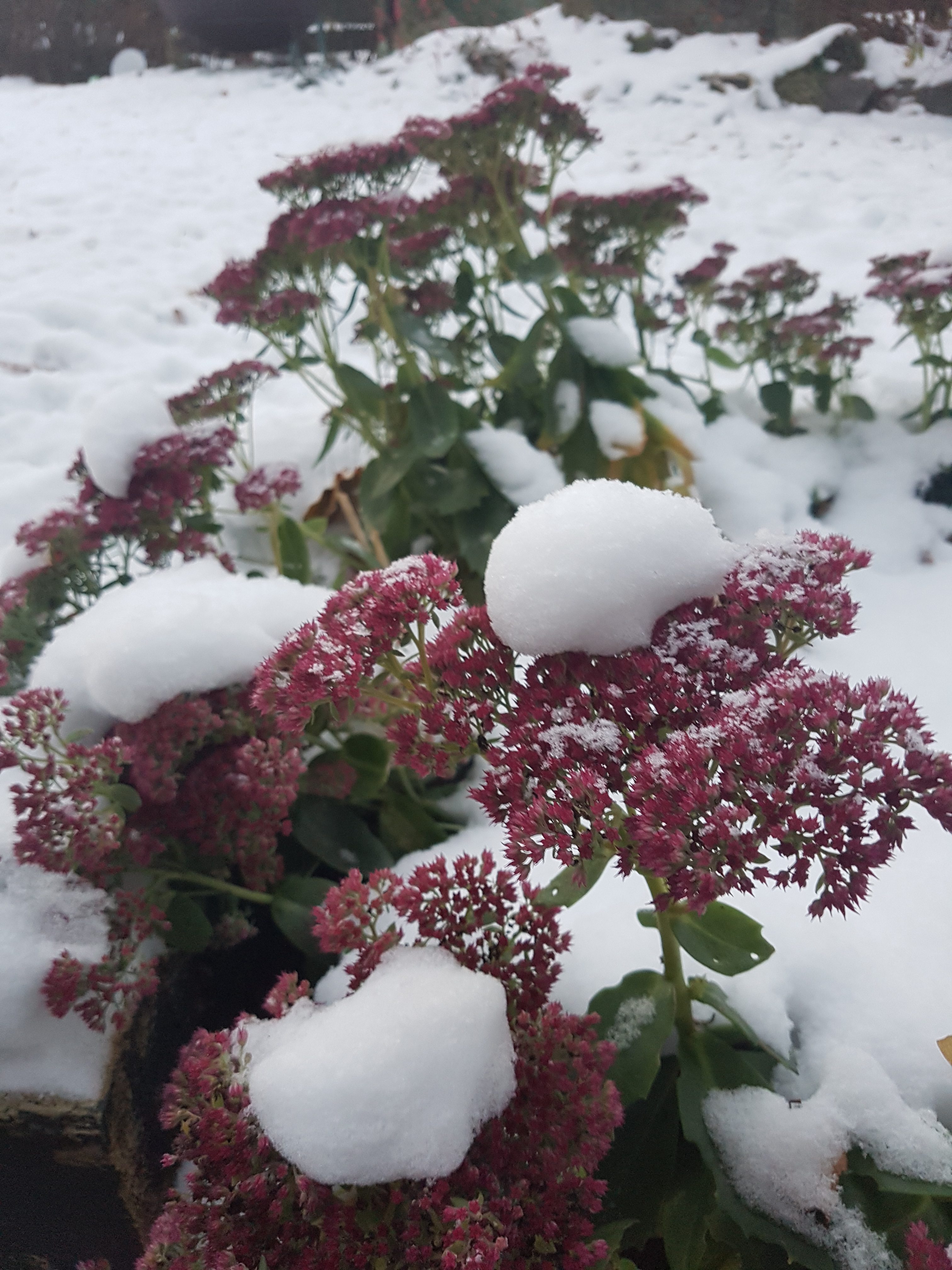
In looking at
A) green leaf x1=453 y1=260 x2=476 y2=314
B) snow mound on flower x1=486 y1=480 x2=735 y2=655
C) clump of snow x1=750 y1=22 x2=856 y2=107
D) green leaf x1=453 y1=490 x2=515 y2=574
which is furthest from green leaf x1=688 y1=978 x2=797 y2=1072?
clump of snow x1=750 y1=22 x2=856 y2=107

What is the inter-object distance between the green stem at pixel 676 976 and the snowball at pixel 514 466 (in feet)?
3.25

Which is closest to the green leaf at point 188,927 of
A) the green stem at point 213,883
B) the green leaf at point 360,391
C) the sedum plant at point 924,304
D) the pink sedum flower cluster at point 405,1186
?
the green stem at point 213,883

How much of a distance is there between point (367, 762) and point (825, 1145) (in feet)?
2.38

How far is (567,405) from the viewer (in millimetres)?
1710

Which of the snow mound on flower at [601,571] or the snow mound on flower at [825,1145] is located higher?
the snow mound on flower at [601,571]

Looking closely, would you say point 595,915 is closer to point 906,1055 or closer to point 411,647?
point 906,1055

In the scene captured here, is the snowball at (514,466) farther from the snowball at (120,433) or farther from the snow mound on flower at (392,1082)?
→ the snow mound on flower at (392,1082)

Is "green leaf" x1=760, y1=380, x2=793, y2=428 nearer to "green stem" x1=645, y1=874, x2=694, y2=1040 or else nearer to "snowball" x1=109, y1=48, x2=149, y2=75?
"green stem" x1=645, y1=874, x2=694, y2=1040

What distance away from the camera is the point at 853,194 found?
2.76 m

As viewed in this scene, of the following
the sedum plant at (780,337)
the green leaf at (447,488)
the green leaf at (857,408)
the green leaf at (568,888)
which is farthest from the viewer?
the green leaf at (857,408)

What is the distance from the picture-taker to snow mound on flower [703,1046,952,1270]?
2.16ft

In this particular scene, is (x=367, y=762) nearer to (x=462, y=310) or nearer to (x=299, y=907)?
(x=299, y=907)

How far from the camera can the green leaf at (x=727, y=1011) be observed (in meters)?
0.76

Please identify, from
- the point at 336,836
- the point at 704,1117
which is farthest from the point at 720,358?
the point at 704,1117
